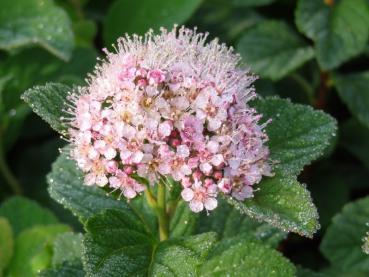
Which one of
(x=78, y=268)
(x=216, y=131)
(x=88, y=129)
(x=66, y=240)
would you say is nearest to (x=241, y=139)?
(x=216, y=131)

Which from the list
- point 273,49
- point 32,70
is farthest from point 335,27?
point 32,70

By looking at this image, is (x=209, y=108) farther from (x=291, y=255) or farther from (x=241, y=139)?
(x=291, y=255)

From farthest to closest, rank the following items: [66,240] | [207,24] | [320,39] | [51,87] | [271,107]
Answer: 1. [207,24]
2. [320,39]
3. [66,240]
4. [271,107]
5. [51,87]

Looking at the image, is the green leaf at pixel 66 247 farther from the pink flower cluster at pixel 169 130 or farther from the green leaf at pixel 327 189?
the green leaf at pixel 327 189

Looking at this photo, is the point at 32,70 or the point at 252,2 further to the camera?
the point at 32,70

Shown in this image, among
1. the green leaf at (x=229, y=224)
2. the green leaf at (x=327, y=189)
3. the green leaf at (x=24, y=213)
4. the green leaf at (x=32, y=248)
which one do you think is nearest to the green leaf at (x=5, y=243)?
the green leaf at (x=32, y=248)

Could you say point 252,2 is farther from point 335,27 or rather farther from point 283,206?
point 283,206
